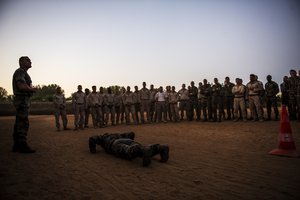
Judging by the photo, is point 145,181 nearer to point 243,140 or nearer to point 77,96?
point 243,140

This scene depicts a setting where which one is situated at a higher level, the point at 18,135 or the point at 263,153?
the point at 18,135

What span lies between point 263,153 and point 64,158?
4462 millimetres

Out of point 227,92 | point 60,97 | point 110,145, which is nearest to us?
point 110,145

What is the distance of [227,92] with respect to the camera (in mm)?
13586

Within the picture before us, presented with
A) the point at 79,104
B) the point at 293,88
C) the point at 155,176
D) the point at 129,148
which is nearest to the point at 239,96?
the point at 293,88

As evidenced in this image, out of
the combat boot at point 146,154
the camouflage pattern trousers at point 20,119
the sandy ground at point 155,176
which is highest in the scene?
the camouflage pattern trousers at point 20,119

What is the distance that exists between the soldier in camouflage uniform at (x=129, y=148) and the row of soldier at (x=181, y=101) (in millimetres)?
7268

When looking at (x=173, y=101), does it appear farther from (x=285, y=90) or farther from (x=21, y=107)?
(x=21, y=107)

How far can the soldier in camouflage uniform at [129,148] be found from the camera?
167 inches

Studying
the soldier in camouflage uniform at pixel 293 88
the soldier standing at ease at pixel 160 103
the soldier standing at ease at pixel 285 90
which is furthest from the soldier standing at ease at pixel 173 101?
the soldier in camouflage uniform at pixel 293 88

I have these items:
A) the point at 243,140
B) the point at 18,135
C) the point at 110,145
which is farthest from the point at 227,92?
the point at 18,135

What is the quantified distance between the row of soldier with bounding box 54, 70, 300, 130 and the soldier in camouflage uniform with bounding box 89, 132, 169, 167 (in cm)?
727

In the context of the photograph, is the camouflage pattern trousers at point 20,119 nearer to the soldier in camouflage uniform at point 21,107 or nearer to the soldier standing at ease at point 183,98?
the soldier in camouflage uniform at point 21,107

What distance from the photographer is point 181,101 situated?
601 inches
